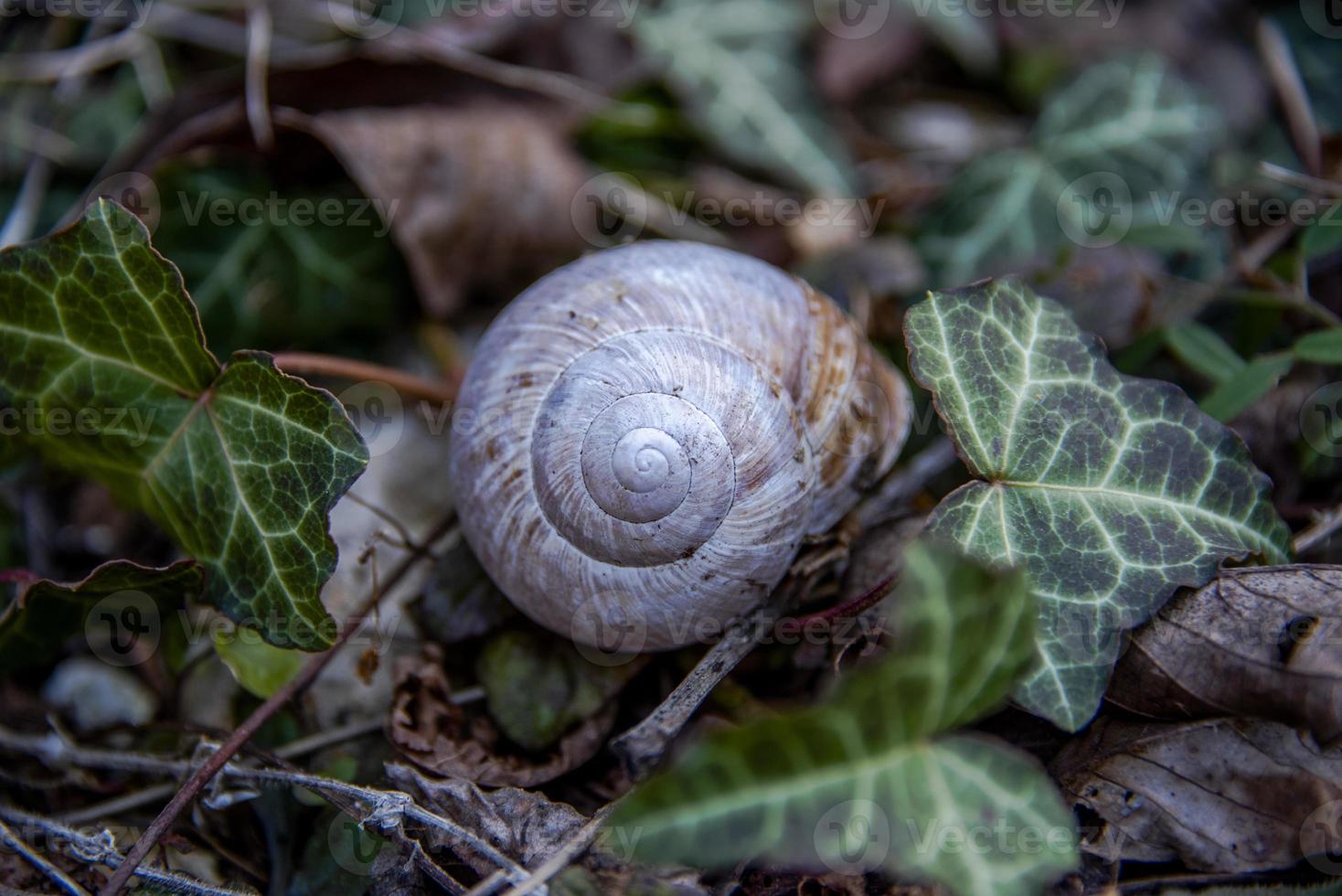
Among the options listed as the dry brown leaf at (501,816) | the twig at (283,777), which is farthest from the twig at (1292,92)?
the twig at (283,777)

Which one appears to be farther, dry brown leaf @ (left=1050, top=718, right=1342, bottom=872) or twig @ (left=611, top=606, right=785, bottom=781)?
twig @ (left=611, top=606, right=785, bottom=781)

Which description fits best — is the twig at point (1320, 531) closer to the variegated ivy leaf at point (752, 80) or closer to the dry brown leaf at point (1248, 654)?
the dry brown leaf at point (1248, 654)

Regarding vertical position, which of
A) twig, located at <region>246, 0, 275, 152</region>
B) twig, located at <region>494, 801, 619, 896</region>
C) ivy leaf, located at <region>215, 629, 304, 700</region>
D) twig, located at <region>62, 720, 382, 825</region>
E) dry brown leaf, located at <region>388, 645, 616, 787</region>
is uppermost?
twig, located at <region>246, 0, 275, 152</region>

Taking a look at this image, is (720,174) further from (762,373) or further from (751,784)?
(751,784)

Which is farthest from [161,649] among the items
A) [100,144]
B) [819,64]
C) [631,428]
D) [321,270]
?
[819,64]

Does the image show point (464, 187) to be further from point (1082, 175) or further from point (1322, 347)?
point (1322, 347)

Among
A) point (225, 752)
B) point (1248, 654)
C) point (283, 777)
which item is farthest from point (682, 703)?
point (1248, 654)

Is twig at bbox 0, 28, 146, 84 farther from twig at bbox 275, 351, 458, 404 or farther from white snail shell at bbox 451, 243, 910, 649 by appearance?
white snail shell at bbox 451, 243, 910, 649

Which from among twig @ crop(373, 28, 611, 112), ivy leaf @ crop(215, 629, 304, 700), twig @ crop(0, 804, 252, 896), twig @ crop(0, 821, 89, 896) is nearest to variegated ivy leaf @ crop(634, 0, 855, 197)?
twig @ crop(373, 28, 611, 112)
